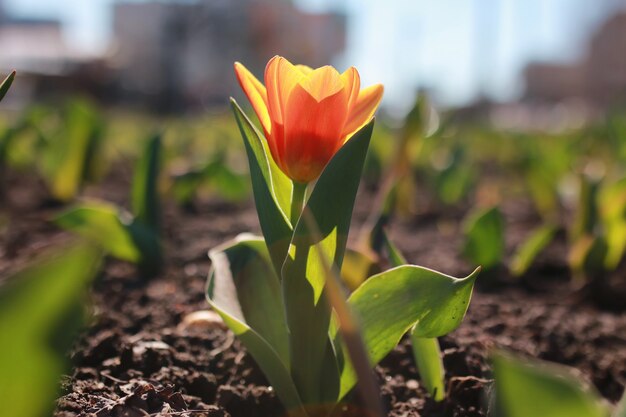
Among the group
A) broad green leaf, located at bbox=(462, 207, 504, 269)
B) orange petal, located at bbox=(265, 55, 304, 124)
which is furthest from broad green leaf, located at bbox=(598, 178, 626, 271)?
orange petal, located at bbox=(265, 55, 304, 124)

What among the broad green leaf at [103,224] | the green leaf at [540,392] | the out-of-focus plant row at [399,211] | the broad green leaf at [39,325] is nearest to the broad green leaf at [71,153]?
the out-of-focus plant row at [399,211]

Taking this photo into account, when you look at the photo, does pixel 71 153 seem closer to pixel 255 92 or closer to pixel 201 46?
pixel 255 92

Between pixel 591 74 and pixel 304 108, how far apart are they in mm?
42484

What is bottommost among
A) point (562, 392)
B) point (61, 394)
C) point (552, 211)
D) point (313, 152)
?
point (552, 211)

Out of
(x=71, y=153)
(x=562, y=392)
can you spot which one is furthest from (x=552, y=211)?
(x=562, y=392)

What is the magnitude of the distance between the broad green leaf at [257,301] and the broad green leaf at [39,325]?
0.40m

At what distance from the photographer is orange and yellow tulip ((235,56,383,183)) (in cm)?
86

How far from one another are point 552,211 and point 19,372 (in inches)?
118

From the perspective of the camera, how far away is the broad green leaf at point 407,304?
86 centimetres

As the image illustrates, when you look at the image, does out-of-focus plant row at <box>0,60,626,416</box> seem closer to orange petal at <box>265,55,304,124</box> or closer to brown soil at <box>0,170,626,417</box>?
brown soil at <box>0,170,626,417</box>

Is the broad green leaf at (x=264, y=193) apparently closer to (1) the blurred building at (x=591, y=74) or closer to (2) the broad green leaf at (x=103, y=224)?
(2) the broad green leaf at (x=103, y=224)

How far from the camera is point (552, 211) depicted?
3.24 meters

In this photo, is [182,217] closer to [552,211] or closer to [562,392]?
[552,211]

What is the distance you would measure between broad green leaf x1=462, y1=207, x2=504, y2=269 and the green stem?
82 centimetres
